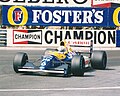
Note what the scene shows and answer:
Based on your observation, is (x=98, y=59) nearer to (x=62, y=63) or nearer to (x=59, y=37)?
(x=62, y=63)

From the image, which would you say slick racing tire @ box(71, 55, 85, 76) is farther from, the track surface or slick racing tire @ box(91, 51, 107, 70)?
slick racing tire @ box(91, 51, 107, 70)

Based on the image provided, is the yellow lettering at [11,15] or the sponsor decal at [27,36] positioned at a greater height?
the yellow lettering at [11,15]

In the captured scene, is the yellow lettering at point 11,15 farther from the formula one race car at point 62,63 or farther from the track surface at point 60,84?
the formula one race car at point 62,63

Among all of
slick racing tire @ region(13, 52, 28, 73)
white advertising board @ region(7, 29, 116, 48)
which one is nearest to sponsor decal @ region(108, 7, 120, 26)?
white advertising board @ region(7, 29, 116, 48)

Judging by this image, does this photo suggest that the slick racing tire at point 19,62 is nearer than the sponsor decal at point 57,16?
Yes

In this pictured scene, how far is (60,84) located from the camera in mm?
11977

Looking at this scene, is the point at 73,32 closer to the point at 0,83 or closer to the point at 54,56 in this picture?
the point at 54,56

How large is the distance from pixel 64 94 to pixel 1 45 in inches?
734

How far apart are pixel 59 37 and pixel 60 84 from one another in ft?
54.8

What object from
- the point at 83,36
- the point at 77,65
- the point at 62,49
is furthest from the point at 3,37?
the point at 77,65

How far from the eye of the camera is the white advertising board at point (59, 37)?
28.5 meters

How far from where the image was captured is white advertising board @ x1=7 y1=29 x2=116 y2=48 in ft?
93.5

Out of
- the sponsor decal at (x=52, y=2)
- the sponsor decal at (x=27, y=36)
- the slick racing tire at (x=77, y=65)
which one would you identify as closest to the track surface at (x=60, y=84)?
the slick racing tire at (x=77, y=65)

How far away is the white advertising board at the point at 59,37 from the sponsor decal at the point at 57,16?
1346 millimetres
